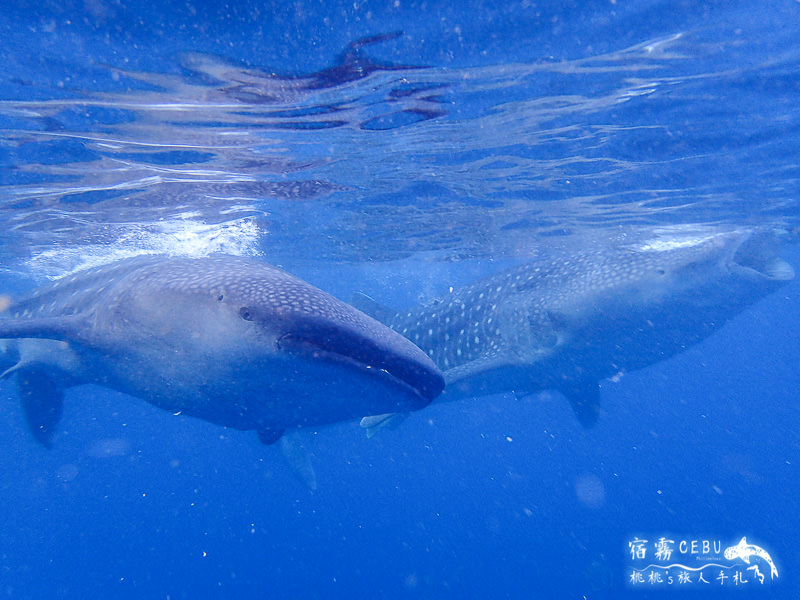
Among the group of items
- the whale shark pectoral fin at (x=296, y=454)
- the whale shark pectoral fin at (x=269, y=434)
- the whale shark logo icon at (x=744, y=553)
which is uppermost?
the whale shark pectoral fin at (x=269, y=434)

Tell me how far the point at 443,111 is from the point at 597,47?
263 centimetres

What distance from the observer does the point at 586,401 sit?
1073 centimetres

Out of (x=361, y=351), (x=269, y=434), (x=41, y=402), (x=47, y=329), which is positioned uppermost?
(x=361, y=351)

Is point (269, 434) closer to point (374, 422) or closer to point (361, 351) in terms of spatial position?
point (374, 422)

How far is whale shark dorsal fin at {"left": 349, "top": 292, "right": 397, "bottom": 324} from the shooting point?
31.6 ft

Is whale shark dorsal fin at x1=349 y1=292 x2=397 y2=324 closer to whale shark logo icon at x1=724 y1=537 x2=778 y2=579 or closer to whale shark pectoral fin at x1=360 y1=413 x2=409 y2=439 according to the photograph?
whale shark pectoral fin at x1=360 y1=413 x2=409 y2=439

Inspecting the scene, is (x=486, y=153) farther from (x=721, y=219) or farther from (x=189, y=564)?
(x=189, y=564)

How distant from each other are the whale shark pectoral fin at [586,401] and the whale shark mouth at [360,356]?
26.8 ft

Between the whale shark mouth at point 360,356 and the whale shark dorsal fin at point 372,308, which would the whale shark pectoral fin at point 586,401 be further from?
the whale shark mouth at point 360,356

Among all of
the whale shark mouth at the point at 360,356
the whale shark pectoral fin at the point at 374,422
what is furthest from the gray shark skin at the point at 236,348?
the whale shark pectoral fin at the point at 374,422

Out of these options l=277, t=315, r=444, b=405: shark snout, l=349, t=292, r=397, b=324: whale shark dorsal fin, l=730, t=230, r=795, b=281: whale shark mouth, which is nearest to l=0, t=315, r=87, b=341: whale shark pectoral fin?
l=277, t=315, r=444, b=405: shark snout

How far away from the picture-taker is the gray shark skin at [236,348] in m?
2.88

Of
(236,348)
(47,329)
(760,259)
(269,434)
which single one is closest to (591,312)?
(760,259)

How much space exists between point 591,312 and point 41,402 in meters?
8.32
